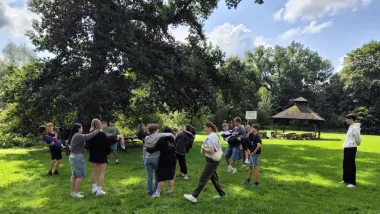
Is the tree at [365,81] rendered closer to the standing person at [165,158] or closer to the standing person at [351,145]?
the standing person at [351,145]

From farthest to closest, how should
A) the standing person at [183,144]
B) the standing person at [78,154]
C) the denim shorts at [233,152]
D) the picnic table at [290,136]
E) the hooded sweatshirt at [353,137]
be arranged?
the picnic table at [290,136], the denim shorts at [233,152], the standing person at [183,144], the hooded sweatshirt at [353,137], the standing person at [78,154]

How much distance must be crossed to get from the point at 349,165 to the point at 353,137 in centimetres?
89

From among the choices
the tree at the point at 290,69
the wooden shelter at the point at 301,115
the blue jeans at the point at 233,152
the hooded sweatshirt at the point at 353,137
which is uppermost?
the tree at the point at 290,69

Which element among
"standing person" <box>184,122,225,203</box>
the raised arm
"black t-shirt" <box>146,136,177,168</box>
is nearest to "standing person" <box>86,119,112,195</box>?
the raised arm

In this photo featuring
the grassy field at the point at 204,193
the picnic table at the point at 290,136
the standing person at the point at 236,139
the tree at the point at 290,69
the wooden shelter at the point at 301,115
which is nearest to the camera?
the grassy field at the point at 204,193

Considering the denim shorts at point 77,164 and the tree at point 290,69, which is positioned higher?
the tree at point 290,69

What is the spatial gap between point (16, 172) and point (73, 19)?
9.70 metres

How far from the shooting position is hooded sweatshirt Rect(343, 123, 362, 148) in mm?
9148

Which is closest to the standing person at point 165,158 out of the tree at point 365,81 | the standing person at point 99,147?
the standing person at point 99,147

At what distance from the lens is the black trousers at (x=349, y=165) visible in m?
9.22

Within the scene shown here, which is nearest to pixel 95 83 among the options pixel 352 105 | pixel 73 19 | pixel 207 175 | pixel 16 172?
pixel 73 19

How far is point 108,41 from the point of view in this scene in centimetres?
1752

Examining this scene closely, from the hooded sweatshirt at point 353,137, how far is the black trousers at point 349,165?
131 millimetres

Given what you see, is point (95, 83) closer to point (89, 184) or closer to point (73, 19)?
point (73, 19)
